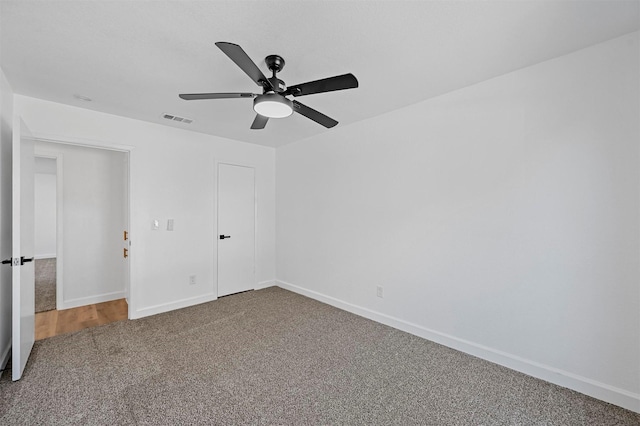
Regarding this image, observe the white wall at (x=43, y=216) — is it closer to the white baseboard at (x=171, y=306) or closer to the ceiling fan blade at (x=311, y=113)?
the white baseboard at (x=171, y=306)

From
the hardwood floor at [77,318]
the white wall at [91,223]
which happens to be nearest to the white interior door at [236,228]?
the hardwood floor at [77,318]

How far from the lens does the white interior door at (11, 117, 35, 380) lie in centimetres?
219

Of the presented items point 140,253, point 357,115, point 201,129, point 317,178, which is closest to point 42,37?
point 201,129

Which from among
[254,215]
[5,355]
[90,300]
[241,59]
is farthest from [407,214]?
[90,300]

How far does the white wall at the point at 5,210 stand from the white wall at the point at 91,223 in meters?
1.29

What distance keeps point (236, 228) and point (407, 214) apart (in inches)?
105

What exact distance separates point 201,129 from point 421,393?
3883 mm

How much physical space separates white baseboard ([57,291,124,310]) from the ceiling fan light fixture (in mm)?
3958

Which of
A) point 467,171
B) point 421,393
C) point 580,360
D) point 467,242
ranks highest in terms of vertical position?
point 467,171

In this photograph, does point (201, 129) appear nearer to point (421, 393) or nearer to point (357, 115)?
point (357, 115)

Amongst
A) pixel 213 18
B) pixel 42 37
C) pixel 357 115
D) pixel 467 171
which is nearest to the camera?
pixel 213 18

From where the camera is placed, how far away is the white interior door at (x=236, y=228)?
4.38m

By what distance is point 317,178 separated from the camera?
422 centimetres

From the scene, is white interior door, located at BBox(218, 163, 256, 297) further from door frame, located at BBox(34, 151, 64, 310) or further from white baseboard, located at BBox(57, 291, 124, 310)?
door frame, located at BBox(34, 151, 64, 310)
